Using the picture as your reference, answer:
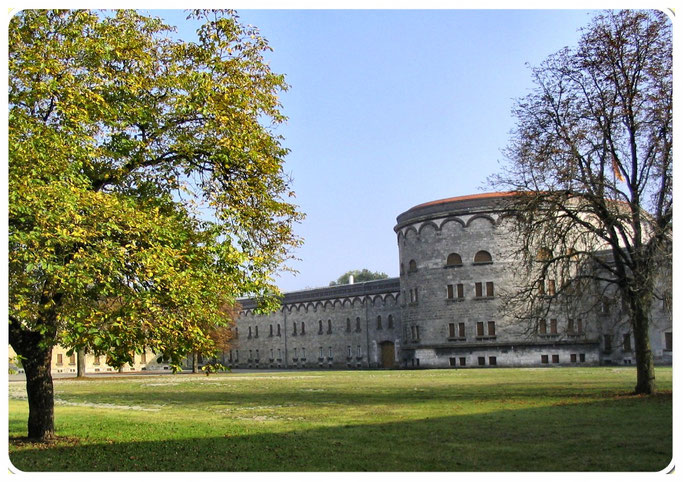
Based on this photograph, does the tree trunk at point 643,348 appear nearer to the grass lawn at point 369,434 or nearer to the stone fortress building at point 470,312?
the grass lawn at point 369,434

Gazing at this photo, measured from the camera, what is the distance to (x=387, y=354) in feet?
234

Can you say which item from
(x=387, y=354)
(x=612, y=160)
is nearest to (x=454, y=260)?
(x=387, y=354)

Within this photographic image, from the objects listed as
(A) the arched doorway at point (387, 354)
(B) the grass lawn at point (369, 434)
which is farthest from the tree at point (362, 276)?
(B) the grass lawn at point (369, 434)

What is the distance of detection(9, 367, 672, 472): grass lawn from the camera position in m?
12.5

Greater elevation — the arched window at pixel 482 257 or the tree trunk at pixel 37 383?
the arched window at pixel 482 257

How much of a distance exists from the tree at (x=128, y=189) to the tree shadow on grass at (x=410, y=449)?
1.72m

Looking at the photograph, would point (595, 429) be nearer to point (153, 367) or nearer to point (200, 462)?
point (200, 462)

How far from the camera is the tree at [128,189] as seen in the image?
12836 millimetres

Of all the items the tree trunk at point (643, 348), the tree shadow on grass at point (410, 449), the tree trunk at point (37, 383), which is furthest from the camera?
the tree trunk at point (643, 348)

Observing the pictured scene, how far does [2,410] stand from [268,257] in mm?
6649

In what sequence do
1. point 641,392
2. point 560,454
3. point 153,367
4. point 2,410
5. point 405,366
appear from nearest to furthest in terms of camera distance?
point 2,410
point 560,454
point 641,392
point 405,366
point 153,367

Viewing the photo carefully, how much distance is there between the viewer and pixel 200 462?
42.7ft

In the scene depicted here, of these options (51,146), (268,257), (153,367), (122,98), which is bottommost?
(153,367)

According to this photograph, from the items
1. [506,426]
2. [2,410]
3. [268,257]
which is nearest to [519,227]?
[506,426]
